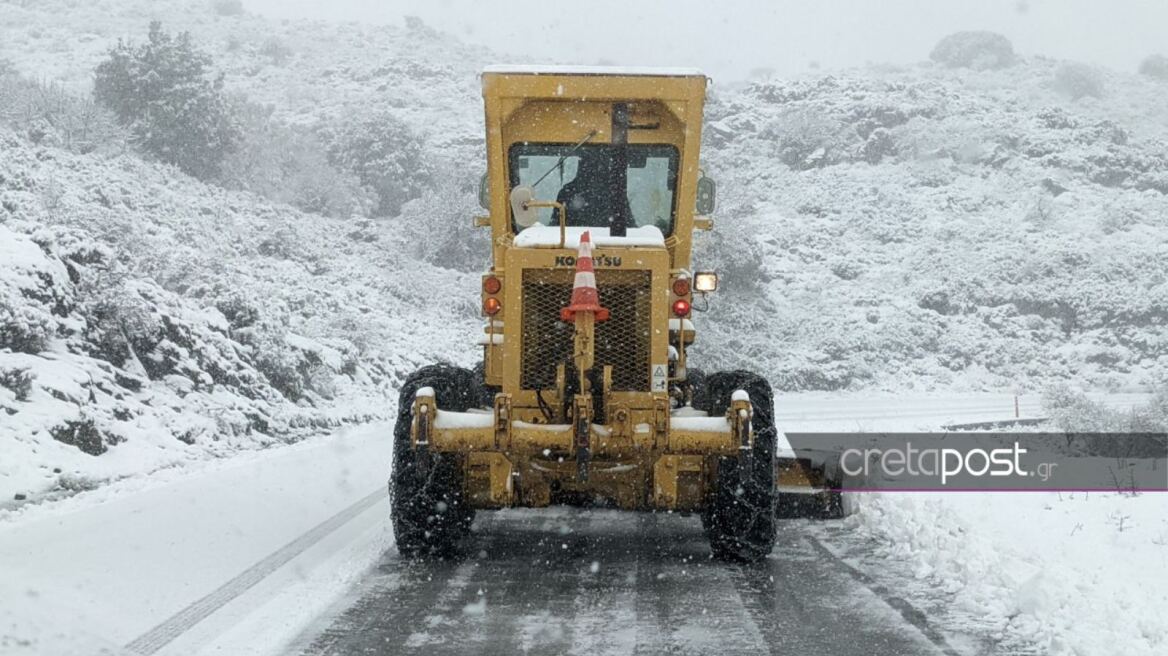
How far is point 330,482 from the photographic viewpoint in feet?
37.9

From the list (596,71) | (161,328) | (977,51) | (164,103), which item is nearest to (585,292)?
(596,71)

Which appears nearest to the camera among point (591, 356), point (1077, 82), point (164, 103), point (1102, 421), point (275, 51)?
point (591, 356)

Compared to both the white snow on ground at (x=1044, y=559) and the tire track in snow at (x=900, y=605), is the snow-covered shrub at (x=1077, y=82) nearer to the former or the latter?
the white snow on ground at (x=1044, y=559)

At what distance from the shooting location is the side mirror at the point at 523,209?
26.7 ft

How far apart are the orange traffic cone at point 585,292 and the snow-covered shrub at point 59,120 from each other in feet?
85.2

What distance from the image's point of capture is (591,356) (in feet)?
22.5

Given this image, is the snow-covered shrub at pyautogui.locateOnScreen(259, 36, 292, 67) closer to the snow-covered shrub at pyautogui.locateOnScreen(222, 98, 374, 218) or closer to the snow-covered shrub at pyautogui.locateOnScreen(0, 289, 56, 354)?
the snow-covered shrub at pyautogui.locateOnScreen(222, 98, 374, 218)

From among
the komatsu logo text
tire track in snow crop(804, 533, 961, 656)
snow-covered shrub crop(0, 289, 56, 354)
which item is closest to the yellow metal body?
the komatsu logo text

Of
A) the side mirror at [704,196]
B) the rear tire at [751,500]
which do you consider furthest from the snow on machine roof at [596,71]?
the rear tire at [751,500]

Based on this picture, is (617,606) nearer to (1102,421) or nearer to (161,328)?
(161,328)

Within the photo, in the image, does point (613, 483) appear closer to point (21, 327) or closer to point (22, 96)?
point (21, 327)

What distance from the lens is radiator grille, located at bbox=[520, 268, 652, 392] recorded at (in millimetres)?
7406

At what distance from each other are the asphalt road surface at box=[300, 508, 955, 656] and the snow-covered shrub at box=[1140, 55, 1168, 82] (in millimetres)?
77990

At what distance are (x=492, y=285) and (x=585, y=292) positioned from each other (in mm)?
1382
